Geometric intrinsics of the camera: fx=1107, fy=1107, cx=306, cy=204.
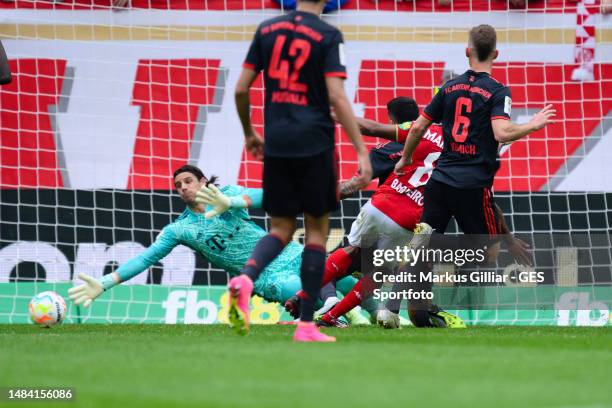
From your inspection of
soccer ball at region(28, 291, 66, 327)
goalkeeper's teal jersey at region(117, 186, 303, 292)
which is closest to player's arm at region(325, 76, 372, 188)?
goalkeeper's teal jersey at region(117, 186, 303, 292)

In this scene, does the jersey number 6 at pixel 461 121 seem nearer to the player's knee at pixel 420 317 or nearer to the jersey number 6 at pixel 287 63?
the player's knee at pixel 420 317

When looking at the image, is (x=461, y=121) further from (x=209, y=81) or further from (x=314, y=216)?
(x=209, y=81)

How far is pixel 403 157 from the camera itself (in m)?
7.75

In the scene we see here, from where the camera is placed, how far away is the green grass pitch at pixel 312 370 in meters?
3.75

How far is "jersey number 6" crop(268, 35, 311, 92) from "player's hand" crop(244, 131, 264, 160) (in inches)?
13.3

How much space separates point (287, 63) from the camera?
19.3 feet

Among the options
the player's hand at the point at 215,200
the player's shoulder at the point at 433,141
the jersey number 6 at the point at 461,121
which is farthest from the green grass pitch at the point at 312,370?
the player's shoulder at the point at 433,141

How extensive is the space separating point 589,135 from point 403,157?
192 inches

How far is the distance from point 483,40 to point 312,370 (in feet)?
12.7

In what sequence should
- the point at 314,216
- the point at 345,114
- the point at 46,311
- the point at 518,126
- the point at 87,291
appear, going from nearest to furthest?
the point at 345,114, the point at 314,216, the point at 518,126, the point at 87,291, the point at 46,311

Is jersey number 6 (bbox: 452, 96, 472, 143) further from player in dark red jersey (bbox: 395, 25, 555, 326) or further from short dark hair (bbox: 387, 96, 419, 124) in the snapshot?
short dark hair (bbox: 387, 96, 419, 124)

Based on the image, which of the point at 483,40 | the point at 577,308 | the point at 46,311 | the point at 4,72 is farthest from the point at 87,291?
the point at 577,308

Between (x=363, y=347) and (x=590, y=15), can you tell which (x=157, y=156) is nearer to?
(x=590, y=15)

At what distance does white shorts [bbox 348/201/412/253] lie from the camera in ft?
27.9
